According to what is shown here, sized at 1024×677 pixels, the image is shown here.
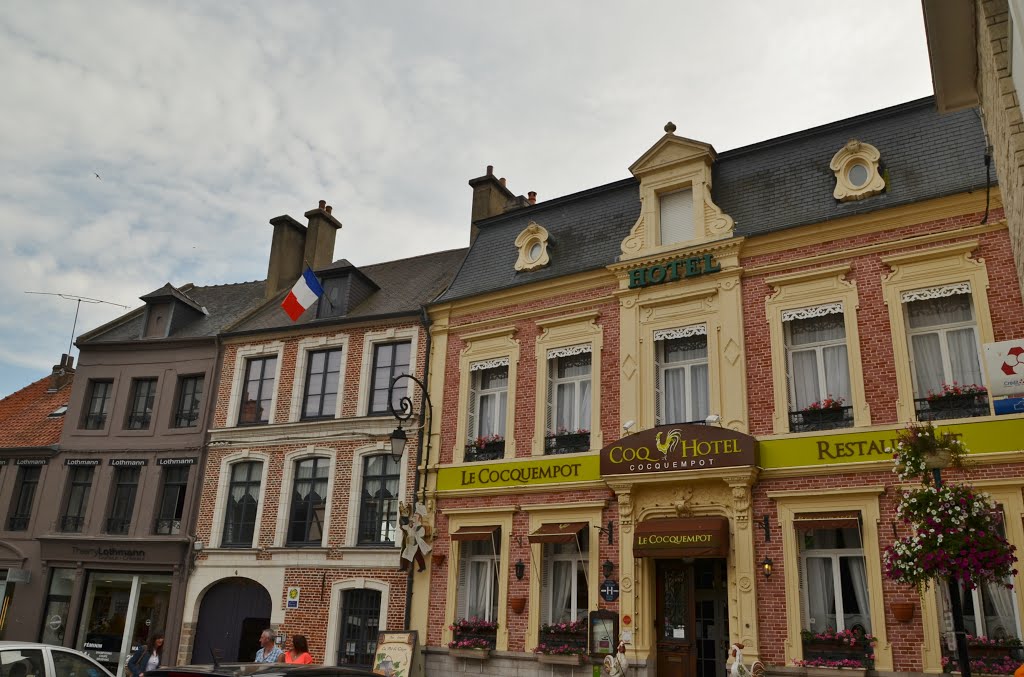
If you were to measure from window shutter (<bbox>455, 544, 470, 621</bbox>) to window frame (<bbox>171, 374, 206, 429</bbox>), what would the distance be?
820 centimetres

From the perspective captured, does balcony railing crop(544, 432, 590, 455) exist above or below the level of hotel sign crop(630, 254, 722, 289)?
below

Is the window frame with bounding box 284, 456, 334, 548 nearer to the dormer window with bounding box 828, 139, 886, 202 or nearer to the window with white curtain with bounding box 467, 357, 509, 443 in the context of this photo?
the window with white curtain with bounding box 467, 357, 509, 443

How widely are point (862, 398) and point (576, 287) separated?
5558 mm

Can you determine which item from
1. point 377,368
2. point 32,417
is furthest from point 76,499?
point 377,368

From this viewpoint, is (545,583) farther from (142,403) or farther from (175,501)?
(142,403)

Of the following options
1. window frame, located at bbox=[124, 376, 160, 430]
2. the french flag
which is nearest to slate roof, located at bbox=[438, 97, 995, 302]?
the french flag

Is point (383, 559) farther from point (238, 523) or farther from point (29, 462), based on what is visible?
point (29, 462)

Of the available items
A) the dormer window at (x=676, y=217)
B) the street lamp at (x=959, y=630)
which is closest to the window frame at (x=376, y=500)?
the dormer window at (x=676, y=217)

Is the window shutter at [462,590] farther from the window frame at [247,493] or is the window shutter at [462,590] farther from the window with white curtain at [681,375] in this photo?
the window frame at [247,493]

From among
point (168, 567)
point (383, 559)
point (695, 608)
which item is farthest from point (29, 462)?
point (695, 608)

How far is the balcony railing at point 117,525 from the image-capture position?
19817 mm

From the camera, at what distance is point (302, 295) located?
18.7m

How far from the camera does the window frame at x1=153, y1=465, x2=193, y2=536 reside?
19.3 metres

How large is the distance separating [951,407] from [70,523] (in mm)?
19624
